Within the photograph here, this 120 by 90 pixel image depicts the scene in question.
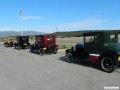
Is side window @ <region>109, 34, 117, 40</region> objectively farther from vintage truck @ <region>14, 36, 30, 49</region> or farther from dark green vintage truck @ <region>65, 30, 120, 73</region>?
vintage truck @ <region>14, 36, 30, 49</region>

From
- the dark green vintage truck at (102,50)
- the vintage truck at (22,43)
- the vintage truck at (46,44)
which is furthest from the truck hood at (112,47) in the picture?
the vintage truck at (22,43)

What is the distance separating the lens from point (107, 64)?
986 centimetres

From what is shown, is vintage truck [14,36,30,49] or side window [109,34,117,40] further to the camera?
vintage truck [14,36,30,49]

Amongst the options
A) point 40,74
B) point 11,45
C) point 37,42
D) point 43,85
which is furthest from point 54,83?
point 11,45

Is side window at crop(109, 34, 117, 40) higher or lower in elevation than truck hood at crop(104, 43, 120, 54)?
higher

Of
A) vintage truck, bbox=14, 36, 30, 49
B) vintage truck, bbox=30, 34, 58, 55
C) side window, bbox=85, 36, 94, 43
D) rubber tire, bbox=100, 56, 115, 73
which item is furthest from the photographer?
vintage truck, bbox=14, 36, 30, 49

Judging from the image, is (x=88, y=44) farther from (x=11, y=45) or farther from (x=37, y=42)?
(x=11, y=45)

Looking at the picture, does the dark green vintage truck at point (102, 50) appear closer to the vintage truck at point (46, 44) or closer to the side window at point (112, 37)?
the side window at point (112, 37)

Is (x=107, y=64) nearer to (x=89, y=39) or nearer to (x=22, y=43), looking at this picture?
(x=89, y=39)

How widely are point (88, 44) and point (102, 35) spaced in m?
1.18

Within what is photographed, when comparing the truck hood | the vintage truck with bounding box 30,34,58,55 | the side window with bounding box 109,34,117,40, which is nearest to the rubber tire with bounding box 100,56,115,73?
the truck hood

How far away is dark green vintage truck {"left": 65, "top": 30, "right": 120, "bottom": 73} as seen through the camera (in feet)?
31.6

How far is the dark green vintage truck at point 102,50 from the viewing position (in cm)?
964

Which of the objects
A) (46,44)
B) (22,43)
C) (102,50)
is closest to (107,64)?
(102,50)
